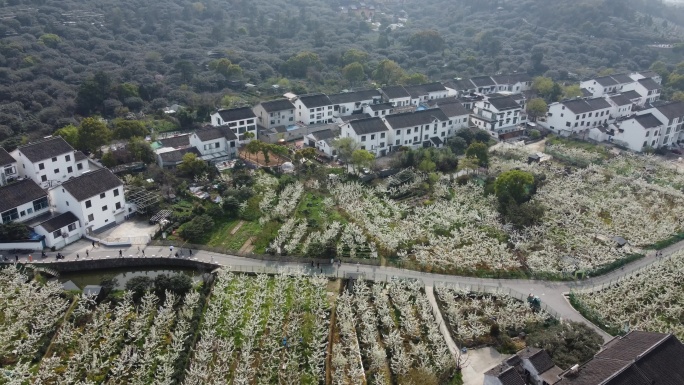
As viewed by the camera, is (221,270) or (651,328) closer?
(651,328)

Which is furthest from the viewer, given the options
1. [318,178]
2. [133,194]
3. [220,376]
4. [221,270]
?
[318,178]

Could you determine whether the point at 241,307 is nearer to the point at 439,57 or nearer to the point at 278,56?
the point at 278,56

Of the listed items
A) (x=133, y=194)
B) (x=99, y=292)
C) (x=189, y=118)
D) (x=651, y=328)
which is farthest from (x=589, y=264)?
(x=189, y=118)


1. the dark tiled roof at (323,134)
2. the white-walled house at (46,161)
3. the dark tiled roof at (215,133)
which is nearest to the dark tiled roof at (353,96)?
the dark tiled roof at (323,134)

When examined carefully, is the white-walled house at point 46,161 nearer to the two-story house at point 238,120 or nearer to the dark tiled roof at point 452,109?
the two-story house at point 238,120

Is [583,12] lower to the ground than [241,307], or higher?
higher

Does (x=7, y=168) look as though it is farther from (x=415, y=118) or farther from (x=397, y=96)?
(x=397, y=96)

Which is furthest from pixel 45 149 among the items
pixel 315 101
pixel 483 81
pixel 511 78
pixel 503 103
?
pixel 511 78

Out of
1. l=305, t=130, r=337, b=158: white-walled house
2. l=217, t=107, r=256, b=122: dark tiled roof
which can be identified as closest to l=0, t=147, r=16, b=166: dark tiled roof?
l=217, t=107, r=256, b=122: dark tiled roof
